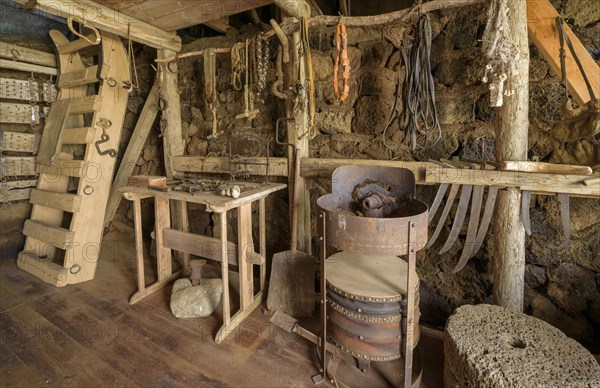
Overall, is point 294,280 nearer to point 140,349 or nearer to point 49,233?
point 140,349

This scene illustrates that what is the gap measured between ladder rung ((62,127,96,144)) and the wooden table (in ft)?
2.82

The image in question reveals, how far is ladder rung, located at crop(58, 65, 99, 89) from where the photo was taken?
3.22m

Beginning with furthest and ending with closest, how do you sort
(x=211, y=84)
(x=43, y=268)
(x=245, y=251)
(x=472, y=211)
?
(x=43, y=268) < (x=211, y=84) < (x=245, y=251) < (x=472, y=211)

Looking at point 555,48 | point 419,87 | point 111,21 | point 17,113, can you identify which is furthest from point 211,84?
point 555,48

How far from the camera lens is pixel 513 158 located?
1.89 metres

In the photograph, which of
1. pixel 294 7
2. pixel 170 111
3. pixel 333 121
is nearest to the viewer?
pixel 294 7

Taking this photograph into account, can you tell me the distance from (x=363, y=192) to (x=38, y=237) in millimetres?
3415

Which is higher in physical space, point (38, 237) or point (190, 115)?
point (190, 115)

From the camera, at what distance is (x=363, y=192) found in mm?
2092

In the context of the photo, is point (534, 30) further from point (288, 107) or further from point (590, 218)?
point (288, 107)

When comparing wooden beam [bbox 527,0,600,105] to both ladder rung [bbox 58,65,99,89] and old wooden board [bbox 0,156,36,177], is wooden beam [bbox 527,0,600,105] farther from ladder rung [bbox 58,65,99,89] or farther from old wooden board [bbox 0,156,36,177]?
old wooden board [bbox 0,156,36,177]

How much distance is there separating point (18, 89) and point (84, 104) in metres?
0.90

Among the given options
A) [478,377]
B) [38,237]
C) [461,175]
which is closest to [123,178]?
[38,237]

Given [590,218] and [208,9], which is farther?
[208,9]
